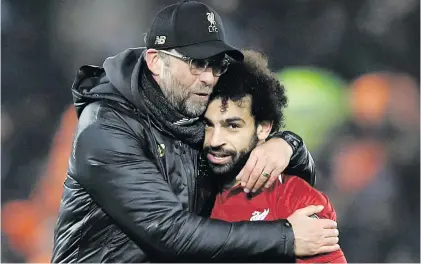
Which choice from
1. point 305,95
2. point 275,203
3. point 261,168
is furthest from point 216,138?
point 305,95

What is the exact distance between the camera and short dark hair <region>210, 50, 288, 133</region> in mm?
2211

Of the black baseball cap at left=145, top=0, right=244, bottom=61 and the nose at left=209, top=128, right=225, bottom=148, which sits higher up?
the black baseball cap at left=145, top=0, right=244, bottom=61

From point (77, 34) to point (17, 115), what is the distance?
2.36ft

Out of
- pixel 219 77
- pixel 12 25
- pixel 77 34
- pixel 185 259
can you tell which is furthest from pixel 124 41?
pixel 185 259

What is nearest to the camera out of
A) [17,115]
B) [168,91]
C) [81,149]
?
[81,149]

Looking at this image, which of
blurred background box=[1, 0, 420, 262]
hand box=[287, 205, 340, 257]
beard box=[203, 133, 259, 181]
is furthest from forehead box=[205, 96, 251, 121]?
blurred background box=[1, 0, 420, 262]

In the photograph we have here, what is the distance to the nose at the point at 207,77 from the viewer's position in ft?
6.75

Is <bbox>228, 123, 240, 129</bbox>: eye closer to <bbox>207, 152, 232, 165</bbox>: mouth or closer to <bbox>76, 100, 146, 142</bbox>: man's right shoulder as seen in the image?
<bbox>207, 152, 232, 165</bbox>: mouth

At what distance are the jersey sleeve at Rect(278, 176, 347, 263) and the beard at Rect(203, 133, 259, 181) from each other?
175mm

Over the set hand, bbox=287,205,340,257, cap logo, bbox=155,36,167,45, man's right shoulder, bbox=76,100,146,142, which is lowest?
hand, bbox=287,205,340,257

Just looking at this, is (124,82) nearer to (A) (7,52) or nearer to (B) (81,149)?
(B) (81,149)

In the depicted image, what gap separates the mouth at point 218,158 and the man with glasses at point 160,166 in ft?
0.12

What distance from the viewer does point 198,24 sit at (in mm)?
2061

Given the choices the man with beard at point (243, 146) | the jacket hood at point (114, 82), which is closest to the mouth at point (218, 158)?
the man with beard at point (243, 146)
